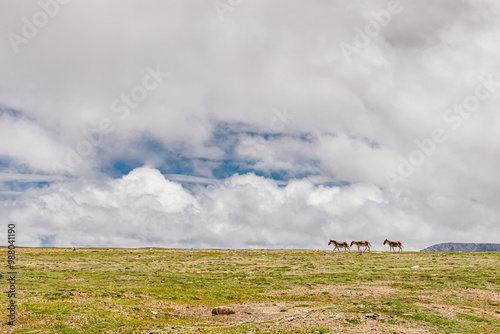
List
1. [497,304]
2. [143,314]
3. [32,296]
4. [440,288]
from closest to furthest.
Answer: [143,314], [32,296], [497,304], [440,288]

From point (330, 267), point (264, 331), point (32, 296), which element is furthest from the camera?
point (330, 267)

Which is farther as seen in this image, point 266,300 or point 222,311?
point 266,300

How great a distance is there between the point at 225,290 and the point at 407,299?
19570 mm

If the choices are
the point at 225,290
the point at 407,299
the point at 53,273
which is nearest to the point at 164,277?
the point at 225,290

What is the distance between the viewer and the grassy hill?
940 inches

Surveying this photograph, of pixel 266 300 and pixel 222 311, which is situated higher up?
pixel 222 311

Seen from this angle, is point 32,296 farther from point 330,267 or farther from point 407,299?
point 330,267

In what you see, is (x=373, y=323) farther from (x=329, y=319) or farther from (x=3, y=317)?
(x=3, y=317)

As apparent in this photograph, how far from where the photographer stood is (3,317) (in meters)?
24.8

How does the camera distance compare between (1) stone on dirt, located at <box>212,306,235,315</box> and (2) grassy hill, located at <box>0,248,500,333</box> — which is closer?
(2) grassy hill, located at <box>0,248,500,333</box>

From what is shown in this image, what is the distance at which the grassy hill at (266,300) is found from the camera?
23875mm

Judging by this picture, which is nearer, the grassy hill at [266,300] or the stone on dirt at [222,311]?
the grassy hill at [266,300]

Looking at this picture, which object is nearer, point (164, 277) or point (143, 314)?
point (143, 314)

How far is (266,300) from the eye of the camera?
121 ft
